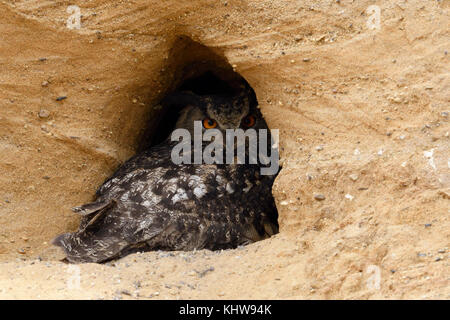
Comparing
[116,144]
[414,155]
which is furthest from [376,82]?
[116,144]

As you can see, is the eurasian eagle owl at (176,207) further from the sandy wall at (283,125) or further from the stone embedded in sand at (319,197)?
the stone embedded in sand at (319,197)

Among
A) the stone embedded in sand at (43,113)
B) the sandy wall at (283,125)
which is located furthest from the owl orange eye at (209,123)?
the stone embedded in sand at (43,113)

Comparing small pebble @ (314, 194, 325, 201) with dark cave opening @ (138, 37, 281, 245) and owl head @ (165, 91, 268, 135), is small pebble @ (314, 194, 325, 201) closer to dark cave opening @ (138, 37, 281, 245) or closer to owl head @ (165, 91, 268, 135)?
dark cave opening @ (138, 37, 281, 245)

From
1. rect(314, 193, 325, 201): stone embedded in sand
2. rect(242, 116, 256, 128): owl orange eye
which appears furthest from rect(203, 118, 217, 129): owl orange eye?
rect(314, 193, 325, 201): stone embedded in sand

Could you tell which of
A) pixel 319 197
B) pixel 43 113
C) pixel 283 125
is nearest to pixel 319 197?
pixel 319 197

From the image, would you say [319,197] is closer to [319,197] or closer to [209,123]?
[319,197]

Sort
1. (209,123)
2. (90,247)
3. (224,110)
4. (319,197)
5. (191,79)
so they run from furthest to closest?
(191,79) → (209,123) → (224,110) → (90,247) → (319,197)
